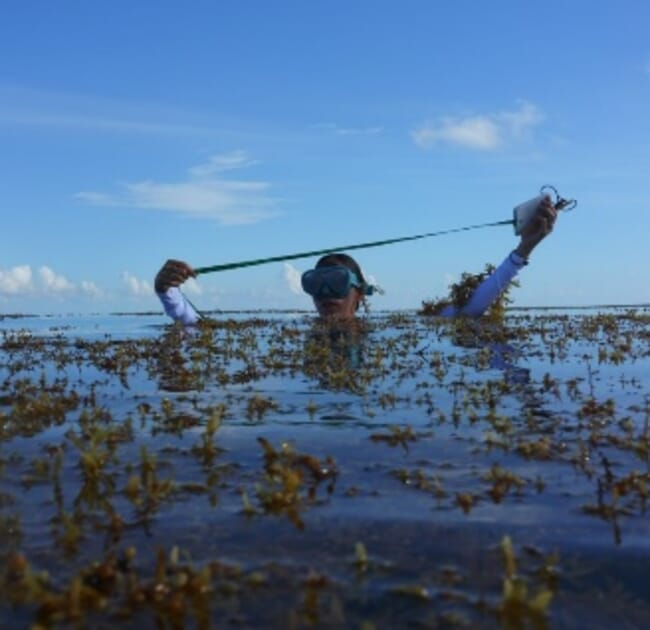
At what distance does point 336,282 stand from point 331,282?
13cm

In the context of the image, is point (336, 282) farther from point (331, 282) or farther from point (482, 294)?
point (482, 294)

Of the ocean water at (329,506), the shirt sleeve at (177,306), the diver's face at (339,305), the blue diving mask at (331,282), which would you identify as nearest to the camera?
the ocean water at (329,506)

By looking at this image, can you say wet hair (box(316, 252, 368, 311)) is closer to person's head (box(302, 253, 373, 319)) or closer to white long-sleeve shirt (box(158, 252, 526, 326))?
person's head (box(302, 253, 373, 319))

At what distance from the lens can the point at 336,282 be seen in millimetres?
17672

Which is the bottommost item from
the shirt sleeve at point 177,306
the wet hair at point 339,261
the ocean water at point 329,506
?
the ocean water at point 329,506

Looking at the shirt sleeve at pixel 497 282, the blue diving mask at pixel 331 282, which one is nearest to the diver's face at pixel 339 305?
the blue diving mask at pixel 331 282

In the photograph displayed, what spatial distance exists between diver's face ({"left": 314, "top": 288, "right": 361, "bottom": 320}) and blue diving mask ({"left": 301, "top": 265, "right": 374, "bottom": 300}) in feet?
0.91

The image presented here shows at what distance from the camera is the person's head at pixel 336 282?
17.5 meters

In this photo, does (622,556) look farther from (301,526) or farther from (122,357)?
(122,357)

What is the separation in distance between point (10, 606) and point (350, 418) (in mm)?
4083

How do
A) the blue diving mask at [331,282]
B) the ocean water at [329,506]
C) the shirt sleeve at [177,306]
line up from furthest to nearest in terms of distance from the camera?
the blue diving mask at [331,282] → the shirt sleeve at [177,306] → the ocean water at [329,506]

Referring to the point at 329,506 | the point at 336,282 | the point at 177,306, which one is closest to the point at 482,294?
the point at 336,282

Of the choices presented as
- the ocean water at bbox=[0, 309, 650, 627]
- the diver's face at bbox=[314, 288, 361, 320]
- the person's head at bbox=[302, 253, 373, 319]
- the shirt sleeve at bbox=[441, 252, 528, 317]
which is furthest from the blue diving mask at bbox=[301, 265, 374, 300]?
the ocean water at bbox=[0, 309, 650, 627]

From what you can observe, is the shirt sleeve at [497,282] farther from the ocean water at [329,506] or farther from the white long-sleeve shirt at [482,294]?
the ocean water at [329,506]
